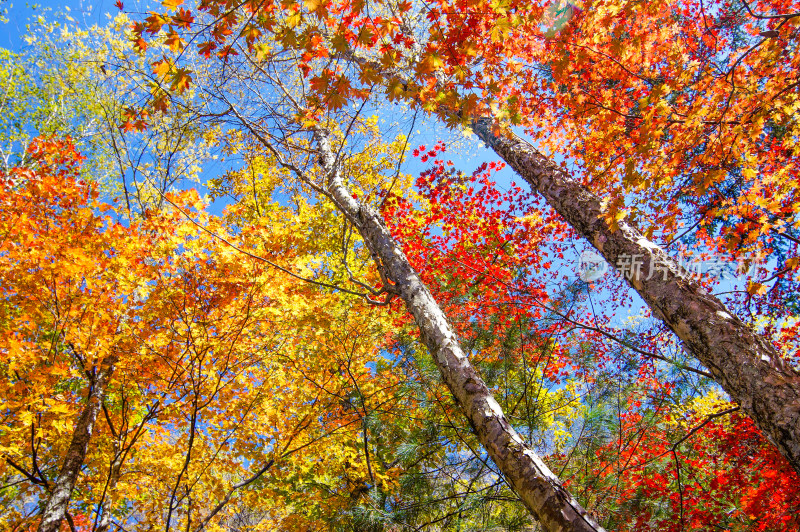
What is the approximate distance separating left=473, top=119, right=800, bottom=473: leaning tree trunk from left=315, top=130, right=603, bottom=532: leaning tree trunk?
1.77m

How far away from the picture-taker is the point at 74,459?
3.78 meters

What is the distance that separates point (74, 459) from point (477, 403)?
4392 mm

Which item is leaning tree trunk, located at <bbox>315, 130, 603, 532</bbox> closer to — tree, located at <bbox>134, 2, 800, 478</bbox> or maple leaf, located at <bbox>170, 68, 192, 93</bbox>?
tree, located at <bbox>134, 2, 800, 478</bbox>

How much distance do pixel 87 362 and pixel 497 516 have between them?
566cm

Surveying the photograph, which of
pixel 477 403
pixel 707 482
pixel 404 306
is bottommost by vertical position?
pixel 707 482

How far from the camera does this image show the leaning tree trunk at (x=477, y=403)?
5.34 feet

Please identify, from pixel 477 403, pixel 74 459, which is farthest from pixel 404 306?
pixel 74 459

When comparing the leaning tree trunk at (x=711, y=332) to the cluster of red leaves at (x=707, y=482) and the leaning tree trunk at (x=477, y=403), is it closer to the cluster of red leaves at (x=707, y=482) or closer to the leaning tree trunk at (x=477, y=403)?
the cluster of red leaves at (x=707, y=482)

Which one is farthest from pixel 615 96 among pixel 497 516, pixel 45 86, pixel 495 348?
pixel 45 86

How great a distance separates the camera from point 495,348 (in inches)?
246

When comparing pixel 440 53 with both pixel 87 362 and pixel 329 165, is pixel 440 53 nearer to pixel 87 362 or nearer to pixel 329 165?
pixel 329 165

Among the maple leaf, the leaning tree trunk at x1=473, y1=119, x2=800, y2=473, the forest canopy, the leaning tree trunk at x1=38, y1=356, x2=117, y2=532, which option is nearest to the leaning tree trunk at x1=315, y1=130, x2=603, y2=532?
the forest canopy

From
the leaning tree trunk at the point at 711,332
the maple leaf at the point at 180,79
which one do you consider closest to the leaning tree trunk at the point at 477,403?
the maple leaf at the point at 180,79

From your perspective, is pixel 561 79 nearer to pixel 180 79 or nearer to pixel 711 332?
pixel 711 332
